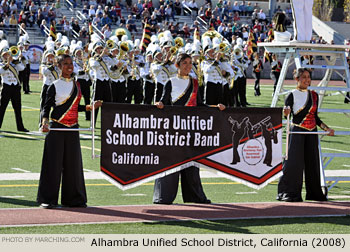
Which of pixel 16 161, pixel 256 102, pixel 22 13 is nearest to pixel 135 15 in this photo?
pixel 22 13

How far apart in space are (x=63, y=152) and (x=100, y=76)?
30.6 feet

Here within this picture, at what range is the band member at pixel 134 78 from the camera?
2086cm

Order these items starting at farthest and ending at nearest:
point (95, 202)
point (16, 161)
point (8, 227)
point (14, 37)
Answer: point (14, 37), point (16, 161), point (95, 202), point (8, 227)

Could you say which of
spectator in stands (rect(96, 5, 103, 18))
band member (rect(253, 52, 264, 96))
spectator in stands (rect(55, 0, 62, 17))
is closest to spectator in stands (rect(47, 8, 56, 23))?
spectator in stands (rect(55, 0, 62, 17))

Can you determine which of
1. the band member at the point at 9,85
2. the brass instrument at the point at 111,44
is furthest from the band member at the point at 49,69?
the brass instrument at the point at 111,44

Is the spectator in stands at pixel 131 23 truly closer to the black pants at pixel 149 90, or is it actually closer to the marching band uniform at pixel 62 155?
the black pants at pixel 149 90

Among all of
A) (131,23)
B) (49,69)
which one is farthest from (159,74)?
(131,23)

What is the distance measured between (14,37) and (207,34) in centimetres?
1981

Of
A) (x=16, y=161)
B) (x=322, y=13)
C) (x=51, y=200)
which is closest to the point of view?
(x=51, y=200)

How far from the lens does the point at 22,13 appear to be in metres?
37.2

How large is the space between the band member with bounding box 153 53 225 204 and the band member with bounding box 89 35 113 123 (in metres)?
8.89

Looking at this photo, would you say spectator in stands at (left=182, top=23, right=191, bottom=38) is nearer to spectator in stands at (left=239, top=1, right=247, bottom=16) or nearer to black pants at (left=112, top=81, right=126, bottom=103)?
spectator in stands at (left=239, top=1, right=247, bottom=16)

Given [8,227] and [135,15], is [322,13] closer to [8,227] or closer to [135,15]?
[135,15]

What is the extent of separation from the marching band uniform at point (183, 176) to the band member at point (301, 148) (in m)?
1.01
